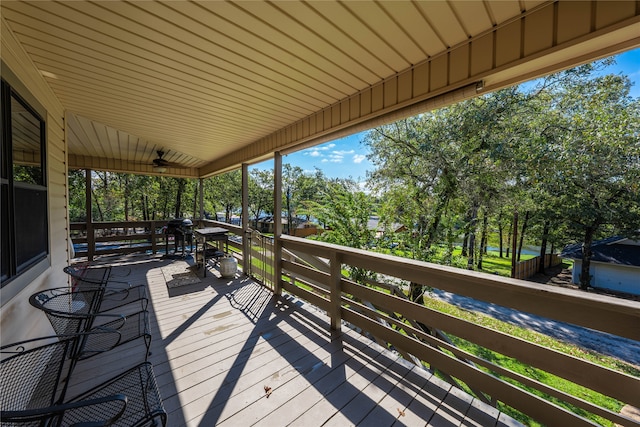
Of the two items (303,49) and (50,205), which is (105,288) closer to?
(50,205)

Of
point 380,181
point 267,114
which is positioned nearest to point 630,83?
point 380,181

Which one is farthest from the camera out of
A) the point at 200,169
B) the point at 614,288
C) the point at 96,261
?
the point at 614,288

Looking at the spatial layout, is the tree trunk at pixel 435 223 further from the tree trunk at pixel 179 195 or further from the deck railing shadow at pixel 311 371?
the tree trunk at pixel 179 195

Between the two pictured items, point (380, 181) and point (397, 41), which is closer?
point (397, 41)

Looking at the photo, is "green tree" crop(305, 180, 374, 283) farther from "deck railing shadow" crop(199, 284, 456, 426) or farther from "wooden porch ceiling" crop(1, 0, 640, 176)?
"wooden porch ceiling" crop(1, 0, 640, 176)

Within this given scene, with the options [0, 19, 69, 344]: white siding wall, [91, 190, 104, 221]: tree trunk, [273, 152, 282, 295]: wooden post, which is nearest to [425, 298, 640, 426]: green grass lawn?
[273, 152, 282, 295]: wooden post

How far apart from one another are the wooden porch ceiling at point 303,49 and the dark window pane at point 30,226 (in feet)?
3.64

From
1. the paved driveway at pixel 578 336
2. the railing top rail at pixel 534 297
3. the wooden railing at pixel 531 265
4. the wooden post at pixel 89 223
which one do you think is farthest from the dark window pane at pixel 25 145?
the wooden railing at pixel 531 265

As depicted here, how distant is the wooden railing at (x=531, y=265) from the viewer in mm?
13805

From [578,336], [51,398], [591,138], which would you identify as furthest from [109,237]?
[578,336]

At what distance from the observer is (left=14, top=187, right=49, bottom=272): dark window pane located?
1.75 m

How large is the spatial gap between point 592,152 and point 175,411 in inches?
341

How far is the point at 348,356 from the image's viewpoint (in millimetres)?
2443

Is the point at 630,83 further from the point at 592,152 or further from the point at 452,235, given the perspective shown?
the point at 452,235
